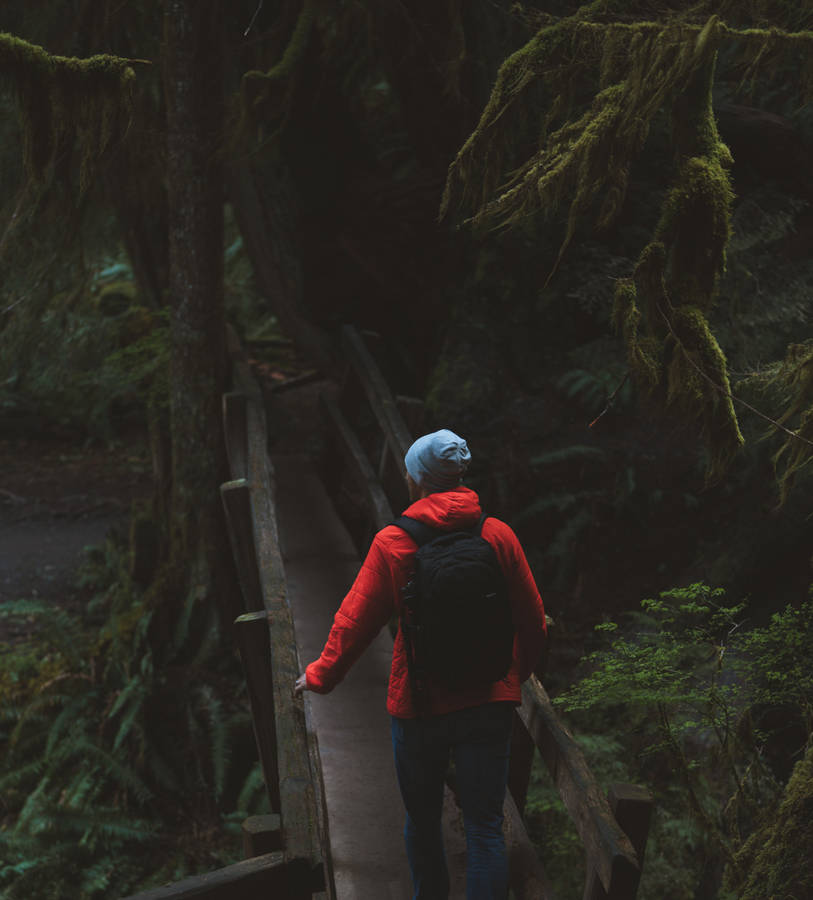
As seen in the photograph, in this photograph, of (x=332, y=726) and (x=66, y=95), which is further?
(x=66, y=95)

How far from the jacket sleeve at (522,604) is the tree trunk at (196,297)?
18.4 ft

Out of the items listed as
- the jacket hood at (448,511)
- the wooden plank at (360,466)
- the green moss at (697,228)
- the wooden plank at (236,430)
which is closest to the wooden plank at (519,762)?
the jacket hood at (448,511)

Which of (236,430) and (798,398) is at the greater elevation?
(236,430)

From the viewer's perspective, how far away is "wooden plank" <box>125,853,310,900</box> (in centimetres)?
303

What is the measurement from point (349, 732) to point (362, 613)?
2338mm

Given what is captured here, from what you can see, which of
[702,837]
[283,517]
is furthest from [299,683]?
[283,517]

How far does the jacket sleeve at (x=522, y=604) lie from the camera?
356 centimetres

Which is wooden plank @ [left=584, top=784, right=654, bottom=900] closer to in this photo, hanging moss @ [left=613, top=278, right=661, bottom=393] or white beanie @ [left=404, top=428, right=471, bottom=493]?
white beanie @ [left=404, top=428, right=471, bottom=493]

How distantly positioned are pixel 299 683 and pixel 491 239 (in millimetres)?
6971

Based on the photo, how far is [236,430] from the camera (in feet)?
26.9

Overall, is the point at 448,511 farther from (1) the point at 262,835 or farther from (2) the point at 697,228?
(2) the point at 697,228

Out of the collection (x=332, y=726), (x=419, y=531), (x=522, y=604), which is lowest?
(x=332, y=726)

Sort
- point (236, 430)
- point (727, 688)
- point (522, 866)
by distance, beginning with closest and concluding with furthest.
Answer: point (522, 866), point (727, 688), point (236, 430)

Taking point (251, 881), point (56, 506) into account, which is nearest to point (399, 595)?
point (251, 881)
